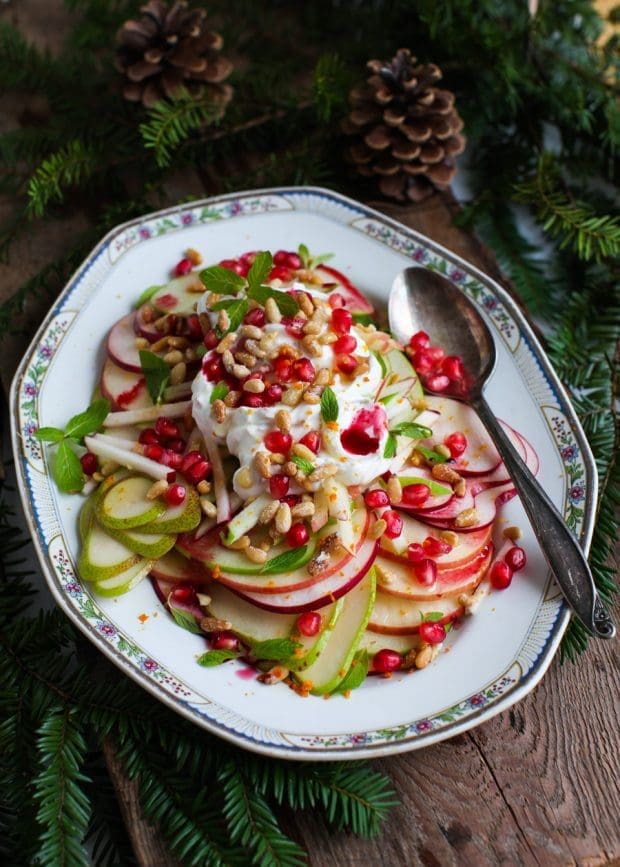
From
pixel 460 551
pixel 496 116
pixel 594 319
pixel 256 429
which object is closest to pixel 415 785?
pixel 460 551

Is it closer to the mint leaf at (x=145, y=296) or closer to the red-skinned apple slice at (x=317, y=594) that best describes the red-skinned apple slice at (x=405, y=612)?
the red-skinned apple slice at (x=317, y=594)

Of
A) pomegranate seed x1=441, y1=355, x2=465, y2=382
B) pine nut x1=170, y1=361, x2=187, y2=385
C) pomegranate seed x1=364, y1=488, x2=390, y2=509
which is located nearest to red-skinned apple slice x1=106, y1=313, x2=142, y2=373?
pine nut x1=170, y1=361, x2=187, y2=385

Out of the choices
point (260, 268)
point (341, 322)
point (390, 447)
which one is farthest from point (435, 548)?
point (260, 268)

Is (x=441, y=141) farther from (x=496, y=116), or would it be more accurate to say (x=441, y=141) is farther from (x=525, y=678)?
(x=525, y=678)

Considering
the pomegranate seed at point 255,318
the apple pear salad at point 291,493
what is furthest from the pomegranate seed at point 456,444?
the pomegranate seed at point 255,318

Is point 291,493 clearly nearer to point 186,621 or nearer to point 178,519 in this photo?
point 178,519

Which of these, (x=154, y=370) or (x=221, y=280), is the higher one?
(x=221, y=280)

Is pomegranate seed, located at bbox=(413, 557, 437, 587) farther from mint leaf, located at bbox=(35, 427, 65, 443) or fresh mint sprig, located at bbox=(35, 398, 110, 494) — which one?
mint leaf, located at bbox=(35, 427, 65, 443)

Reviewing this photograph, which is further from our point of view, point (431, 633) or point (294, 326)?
point (294, 326)
